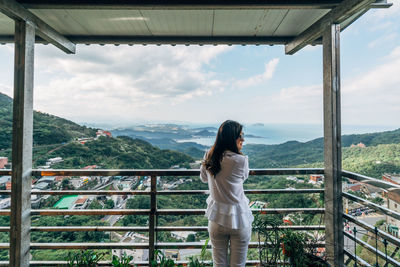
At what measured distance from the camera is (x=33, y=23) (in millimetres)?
1907

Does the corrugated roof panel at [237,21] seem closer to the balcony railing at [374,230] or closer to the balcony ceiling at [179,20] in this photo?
the balcony ceiling at [179,20]

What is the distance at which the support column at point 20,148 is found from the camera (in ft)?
5.86

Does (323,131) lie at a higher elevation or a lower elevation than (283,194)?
higher

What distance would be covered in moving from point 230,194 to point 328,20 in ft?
6.56

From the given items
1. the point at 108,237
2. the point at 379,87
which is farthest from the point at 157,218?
the point at 379,87

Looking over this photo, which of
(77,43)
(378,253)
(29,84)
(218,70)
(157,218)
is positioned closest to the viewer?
(378,253)

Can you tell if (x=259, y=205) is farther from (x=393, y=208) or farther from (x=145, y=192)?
(x=145, y=192)

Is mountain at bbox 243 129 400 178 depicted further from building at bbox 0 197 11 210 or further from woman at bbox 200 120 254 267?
building at bbox 0 197 11 210

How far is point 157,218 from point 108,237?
0.66 m

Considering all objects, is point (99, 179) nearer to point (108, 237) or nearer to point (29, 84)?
point (108, 237)

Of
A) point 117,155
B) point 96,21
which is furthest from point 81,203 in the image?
point 96,21

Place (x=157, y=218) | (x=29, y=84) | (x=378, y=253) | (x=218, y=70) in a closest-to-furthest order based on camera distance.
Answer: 1. (x=378, y=253)
2. (x=29, y=84)
3. (x=157, y=218)
4. (x=218, y=70)

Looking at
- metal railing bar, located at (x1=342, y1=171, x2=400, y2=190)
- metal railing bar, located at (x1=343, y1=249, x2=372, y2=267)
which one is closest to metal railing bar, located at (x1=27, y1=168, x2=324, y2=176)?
metal railing bar, located at (x1=342, y1=171, x2=400, y2=190)

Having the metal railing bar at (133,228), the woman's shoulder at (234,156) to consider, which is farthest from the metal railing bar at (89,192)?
the woman's shoulder at (234,156)
